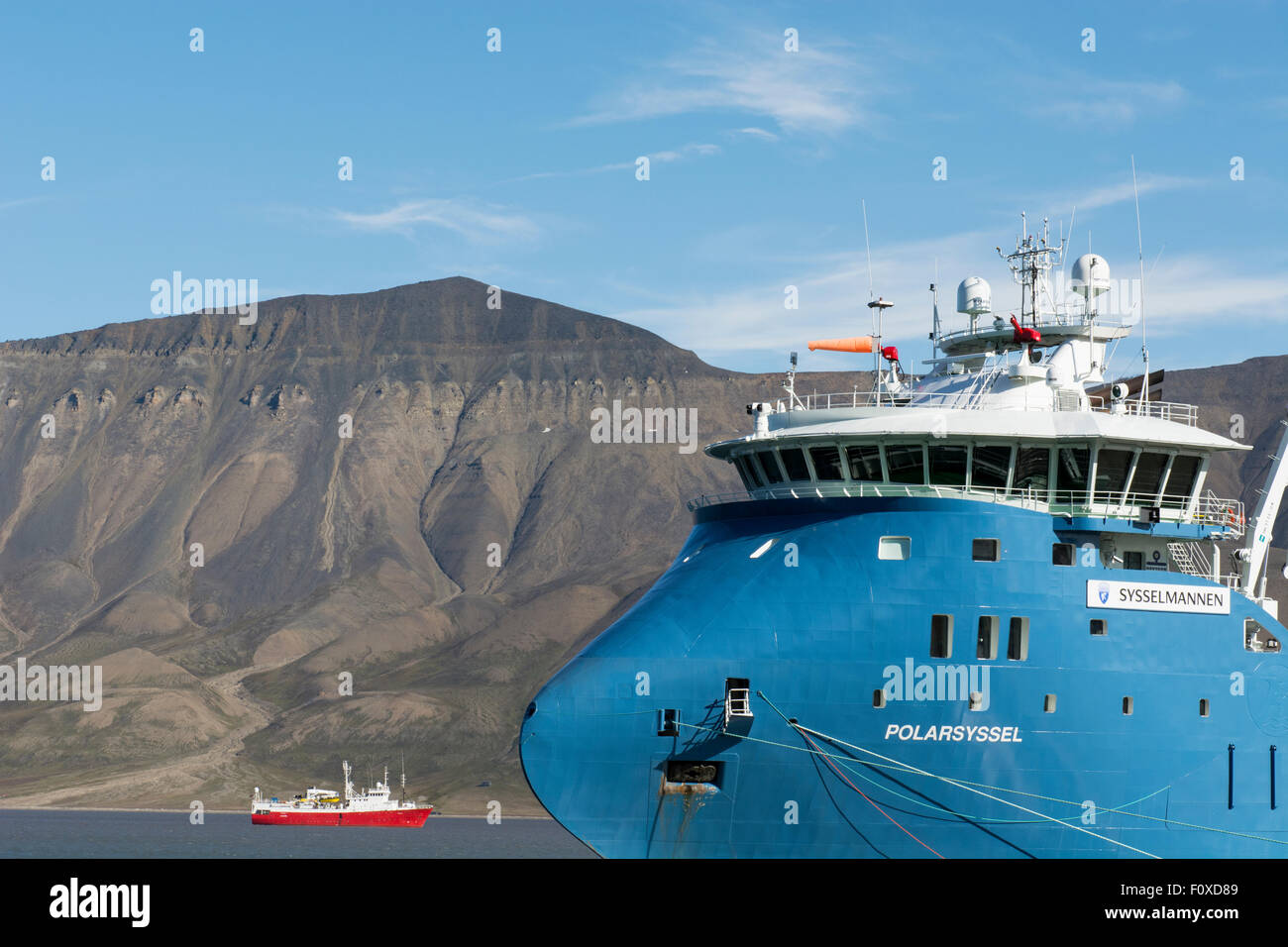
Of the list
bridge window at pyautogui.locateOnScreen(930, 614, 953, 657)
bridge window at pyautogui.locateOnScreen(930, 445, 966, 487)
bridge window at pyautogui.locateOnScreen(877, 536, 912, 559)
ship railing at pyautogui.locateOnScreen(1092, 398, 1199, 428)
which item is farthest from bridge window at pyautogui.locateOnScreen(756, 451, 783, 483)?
ship railing at pyautogui.locateOnScreen(1092, 398, 1199, 428)

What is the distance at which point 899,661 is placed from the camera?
3033cm

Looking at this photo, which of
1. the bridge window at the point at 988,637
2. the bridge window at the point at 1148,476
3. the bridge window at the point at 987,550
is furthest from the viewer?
the bridge window at the point at 1148,476

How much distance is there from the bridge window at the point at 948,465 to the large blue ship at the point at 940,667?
6 cm

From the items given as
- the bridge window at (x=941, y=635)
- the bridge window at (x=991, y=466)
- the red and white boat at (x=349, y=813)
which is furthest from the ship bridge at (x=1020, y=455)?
the red and white boat at (x=349, y=813)

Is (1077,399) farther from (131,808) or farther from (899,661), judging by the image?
(131,808)

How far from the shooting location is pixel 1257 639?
3425 centimetres

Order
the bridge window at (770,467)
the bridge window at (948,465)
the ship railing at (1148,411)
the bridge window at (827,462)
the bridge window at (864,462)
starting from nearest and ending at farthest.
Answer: the bridge window at (948,465) → the bridge window at (864,462) → the bridge window at (827,462) → the bridge window at (770,467) → the ship railing at (1148,411)

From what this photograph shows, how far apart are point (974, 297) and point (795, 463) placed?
28.6ft

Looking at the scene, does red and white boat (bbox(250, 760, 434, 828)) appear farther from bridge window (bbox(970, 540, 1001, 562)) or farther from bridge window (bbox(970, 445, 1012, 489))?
bridge window (bbox(970, 540, 1001, 562))

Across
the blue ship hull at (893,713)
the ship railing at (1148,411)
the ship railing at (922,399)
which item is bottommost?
the blue ship hull at (893,713)

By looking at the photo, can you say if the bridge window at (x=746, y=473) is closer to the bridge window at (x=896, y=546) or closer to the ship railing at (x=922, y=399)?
the ship railing at (x=922, y=399)

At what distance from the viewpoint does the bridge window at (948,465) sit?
32.4 m

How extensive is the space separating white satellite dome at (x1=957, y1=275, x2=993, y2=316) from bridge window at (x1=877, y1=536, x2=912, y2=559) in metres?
10.5
